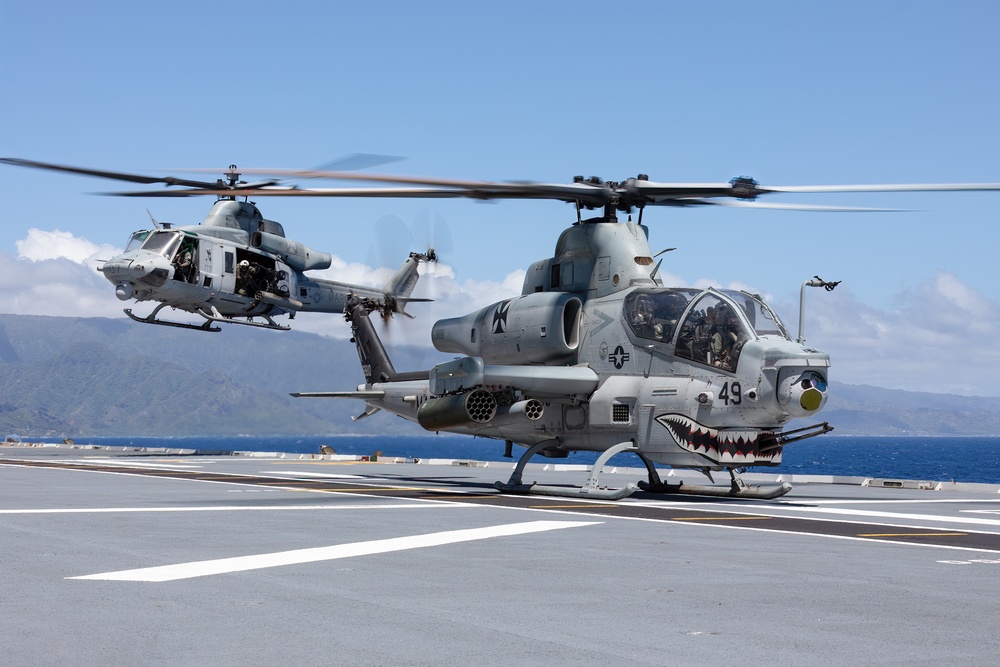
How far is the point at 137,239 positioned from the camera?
135ft

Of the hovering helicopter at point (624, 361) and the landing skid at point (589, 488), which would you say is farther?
the landing skid at point (589, 488)

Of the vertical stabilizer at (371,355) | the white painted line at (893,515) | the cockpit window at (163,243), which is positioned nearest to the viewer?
the white painted line at (893,515)

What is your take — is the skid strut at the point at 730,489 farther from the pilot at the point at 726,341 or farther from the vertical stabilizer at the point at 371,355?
the vertical stabilizer at the point at 371,355

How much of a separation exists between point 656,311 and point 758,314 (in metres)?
1.83

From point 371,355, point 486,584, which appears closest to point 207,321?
point 371,355

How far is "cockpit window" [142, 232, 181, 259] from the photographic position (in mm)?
39969

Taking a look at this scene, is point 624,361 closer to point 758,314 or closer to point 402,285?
point 758,314

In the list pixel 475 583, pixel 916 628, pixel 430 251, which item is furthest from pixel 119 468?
pixel 916 628

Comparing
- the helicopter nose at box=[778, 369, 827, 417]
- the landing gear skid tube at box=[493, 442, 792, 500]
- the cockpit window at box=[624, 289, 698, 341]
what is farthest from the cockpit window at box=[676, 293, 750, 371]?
the landing gear skid tube at box=[493, 442, 792, 500]

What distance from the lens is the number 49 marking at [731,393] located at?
18.6 m

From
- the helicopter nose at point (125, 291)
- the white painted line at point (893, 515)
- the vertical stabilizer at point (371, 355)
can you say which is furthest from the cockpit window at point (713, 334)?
the helicopter nose at point (125, 291)

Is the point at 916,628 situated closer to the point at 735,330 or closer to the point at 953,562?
the point at 953,562

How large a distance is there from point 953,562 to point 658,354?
9547 mm

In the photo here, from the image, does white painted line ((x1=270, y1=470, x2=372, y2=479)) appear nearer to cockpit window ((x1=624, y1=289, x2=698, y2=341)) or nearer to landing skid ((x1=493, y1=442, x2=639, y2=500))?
landing skid ((x1=493, y1=442, x2=639, y2=500))
